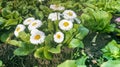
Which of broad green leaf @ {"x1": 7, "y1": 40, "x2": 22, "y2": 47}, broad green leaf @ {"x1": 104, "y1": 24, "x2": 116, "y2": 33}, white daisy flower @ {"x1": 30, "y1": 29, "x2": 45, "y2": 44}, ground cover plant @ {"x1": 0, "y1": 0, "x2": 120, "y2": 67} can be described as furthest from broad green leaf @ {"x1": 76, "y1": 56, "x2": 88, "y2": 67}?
broad green leaf @ {"x1": 7, "y1": 40, "x2": 22, "y2": 47}

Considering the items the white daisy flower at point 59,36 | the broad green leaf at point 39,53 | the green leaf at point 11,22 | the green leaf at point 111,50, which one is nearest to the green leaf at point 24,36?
the broad green leaf at point 39,53

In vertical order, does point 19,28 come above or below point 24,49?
above

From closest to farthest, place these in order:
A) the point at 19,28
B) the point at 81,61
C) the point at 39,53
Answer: the point at 81,61
the point at 39,53
the point at 19,28

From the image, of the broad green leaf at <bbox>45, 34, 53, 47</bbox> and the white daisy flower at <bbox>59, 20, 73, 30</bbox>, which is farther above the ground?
the white daisy flower at <bbox>59, 20, 73, 30</bbox>

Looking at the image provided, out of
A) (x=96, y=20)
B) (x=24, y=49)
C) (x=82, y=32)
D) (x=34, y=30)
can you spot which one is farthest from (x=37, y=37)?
(x=96, y=20)

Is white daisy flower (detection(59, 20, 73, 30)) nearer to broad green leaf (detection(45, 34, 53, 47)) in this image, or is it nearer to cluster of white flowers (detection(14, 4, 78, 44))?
cluster of white flowers (detection(14, 4, 78, 44))

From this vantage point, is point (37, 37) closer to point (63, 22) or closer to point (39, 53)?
point (39, 53)

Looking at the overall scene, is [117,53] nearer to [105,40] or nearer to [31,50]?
[105,40]
